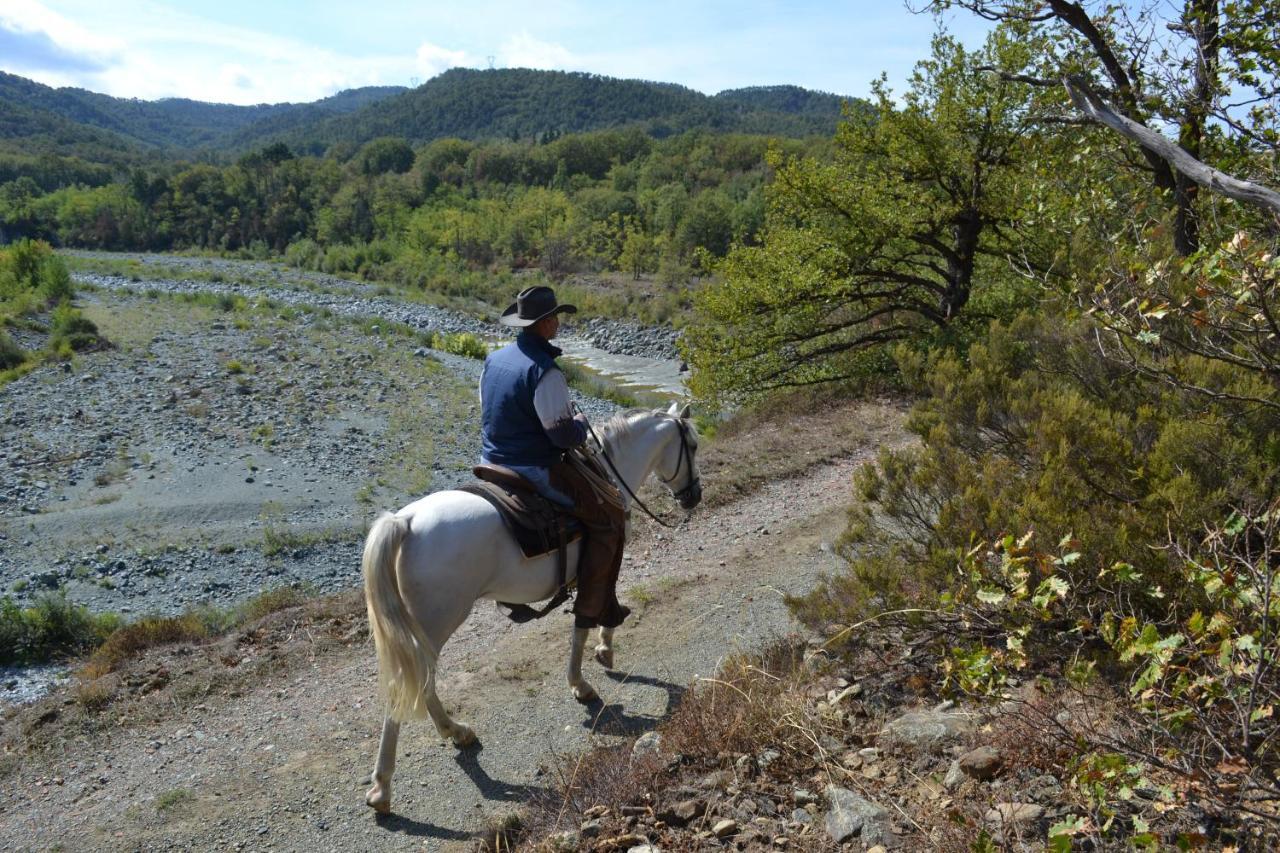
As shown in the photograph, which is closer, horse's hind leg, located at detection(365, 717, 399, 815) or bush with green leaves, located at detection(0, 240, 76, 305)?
horse's hind leg, located at detection(365, 717, 399, 815)

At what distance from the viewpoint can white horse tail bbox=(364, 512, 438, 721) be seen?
5.08m

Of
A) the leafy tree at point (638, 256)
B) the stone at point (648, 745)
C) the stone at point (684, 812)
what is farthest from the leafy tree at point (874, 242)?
the leafy tree at point (638, 256)

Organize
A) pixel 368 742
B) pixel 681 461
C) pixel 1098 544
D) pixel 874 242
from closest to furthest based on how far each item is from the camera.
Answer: pixel 1098 544 < pixel 368 742 < pixel 681 461 < pixel 874 242

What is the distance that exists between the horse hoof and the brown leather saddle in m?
1.74

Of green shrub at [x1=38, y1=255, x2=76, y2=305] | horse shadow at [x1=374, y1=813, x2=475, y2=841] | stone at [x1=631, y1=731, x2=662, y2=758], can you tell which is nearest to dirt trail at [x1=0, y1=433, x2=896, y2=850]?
horse shadow at [x1=374, y1=813, x2=475, y2=841]

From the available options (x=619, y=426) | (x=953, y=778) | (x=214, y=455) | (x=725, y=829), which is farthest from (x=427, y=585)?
(x=214, y=455)

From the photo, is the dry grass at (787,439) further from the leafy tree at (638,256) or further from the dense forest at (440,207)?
the leafy tree at (638,256)

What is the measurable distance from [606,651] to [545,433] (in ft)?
7.15

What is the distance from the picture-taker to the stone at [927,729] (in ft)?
13.7

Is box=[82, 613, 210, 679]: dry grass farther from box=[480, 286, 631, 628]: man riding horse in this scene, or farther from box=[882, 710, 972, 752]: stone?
box=[882, 710, 972, 752]: stone

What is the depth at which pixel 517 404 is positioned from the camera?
557 cm

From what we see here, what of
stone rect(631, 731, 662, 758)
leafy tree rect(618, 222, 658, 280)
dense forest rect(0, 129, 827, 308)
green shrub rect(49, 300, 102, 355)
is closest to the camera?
stone rect(631, 731, 662, 758)

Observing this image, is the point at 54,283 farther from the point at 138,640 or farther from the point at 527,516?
the point at 527,516

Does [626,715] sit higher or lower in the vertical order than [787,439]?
lower
